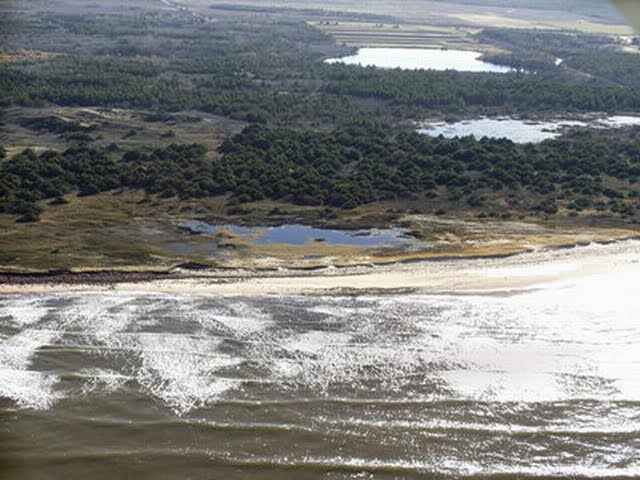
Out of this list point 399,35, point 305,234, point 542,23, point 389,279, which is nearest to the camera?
point 389,279

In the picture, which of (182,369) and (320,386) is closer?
(320,386)

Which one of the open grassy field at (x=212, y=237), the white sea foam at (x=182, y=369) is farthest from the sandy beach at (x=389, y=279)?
the white sea foam at (x=182, y=369)

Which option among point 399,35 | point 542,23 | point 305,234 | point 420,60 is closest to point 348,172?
point 305,234

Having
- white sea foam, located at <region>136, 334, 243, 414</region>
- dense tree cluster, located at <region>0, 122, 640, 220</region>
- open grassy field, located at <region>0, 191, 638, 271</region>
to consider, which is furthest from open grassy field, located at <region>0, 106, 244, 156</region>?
white sea foam, located at <region>136, 334, 243, 414</region>

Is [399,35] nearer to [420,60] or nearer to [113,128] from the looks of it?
[420,60]

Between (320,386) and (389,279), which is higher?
(389,279)

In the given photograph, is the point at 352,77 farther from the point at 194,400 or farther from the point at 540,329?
the point at 194,400
